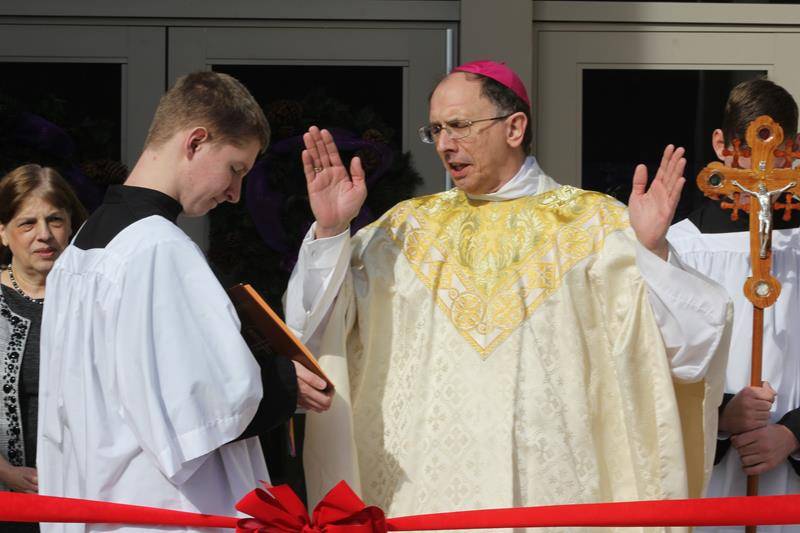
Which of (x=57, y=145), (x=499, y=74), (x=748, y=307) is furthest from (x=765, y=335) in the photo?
(x=57, y=145)

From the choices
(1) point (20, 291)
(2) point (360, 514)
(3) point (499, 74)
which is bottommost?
(2) point (360, 514)

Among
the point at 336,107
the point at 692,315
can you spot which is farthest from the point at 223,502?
the point at 336,107

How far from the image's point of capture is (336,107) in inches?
226

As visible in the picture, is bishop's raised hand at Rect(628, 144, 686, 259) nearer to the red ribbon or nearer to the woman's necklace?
the red ribbon

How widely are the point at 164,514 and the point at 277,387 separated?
0.43 m

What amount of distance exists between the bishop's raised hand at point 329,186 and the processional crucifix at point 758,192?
1.09 m

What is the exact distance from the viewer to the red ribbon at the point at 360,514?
122 inches

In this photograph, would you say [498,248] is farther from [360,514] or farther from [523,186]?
[360,514]

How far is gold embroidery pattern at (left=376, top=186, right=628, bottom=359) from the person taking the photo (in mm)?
4020

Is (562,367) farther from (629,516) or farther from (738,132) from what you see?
(738,132)

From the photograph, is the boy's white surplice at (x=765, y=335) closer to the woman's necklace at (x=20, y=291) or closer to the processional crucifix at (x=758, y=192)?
the processional crucifix at (x=758, y=192)

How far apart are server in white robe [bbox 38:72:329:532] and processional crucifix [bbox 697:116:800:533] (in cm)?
148

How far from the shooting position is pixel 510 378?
393 centimetres

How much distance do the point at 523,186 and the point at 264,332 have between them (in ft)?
3.86
